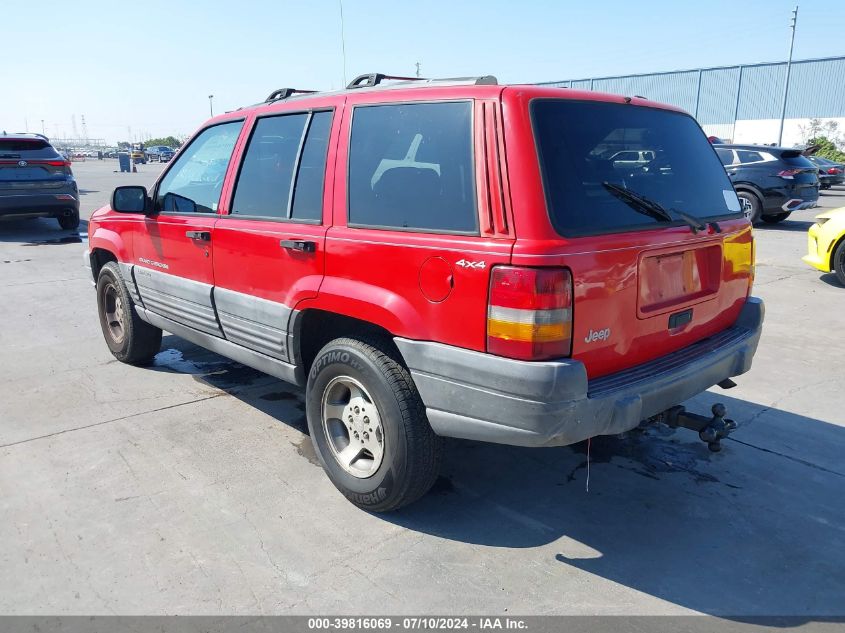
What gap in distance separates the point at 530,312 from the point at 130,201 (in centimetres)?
334

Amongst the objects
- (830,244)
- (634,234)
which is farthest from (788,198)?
(634,234)

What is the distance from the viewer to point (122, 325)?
5.38 m

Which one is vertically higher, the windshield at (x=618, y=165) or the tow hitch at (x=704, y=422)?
the windshield at (x=618, y=165)

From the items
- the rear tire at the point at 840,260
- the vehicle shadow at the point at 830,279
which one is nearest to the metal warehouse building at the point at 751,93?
the vehicle shadow at the point at 830,279

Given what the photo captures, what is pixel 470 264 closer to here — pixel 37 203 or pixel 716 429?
pixel 716 429

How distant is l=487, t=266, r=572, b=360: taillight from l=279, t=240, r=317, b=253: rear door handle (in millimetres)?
1138

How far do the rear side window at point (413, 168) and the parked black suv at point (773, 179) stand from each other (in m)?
12.4

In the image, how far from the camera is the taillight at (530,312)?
2457 mm

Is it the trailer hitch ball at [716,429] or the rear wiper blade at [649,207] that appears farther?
the trailer hitch ball at [716,429]

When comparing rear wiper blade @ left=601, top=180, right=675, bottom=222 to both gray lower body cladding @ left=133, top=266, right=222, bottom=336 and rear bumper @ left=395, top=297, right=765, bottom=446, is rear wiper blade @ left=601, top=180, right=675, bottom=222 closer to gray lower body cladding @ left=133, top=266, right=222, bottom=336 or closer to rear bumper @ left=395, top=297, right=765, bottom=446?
rear bumper @ left=395, top=297, right=765, bottom=446

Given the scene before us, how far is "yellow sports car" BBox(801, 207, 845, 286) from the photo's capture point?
8.09 m

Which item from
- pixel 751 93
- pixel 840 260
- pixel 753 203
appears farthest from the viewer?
pixel 751 93

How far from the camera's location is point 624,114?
122 inches

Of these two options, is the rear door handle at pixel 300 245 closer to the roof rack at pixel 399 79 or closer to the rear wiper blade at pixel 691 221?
the roof rack at pixel 399 79
